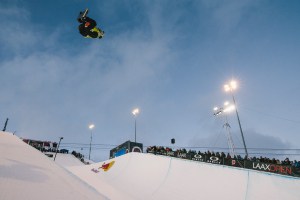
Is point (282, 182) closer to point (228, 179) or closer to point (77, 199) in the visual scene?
point (228, 179)

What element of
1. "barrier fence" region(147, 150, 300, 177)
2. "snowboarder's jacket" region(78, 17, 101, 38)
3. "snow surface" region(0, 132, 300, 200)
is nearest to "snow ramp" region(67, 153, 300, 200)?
"snow surface" region(0, 132, 300, 200)

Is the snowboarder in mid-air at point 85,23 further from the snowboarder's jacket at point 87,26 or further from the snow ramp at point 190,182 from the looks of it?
the snow ramp at point 190,182

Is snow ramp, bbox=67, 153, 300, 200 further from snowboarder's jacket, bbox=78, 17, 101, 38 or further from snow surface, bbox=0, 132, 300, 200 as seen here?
snowboarder's jacket, bbox=78, 17, 101, 38

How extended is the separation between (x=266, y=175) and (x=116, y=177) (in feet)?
44.1

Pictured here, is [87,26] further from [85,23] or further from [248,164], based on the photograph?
[248,164]

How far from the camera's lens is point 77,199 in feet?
18.8

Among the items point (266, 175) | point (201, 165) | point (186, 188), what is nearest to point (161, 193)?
point (186, 188)

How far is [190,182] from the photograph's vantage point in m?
15.1

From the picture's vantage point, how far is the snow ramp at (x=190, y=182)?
39.7ft

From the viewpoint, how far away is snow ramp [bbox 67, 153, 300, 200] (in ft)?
39.7

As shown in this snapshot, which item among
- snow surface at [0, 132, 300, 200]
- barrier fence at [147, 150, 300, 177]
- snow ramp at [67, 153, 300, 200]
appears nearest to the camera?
snow surface at [0, 132, 300, 200]

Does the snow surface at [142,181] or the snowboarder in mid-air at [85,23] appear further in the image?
the snowboarder in mid-air at [85,23]

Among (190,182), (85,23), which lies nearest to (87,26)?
(85,23)

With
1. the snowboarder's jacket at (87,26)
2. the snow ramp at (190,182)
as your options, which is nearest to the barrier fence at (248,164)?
the snow ramp at (190,182)
